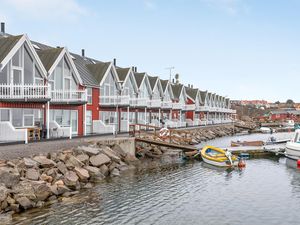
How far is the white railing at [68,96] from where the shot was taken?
92.8 ft

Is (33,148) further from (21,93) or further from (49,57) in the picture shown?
(49,57)

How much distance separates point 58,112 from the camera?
30.4 metres

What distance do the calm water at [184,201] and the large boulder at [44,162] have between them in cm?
328

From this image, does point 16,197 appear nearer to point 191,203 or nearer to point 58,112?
point 191,203

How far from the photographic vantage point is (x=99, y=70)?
39.0 meters

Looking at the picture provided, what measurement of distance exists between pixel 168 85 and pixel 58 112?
30.8m

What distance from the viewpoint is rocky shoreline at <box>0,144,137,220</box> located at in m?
16.5

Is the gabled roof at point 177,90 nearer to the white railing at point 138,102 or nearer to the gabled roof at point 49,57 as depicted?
the white railing at point 138,102

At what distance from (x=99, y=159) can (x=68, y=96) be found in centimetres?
845

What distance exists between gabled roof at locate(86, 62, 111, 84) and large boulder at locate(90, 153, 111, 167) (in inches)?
564

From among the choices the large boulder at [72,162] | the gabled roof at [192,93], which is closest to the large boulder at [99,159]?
the large boulder at [72,162]

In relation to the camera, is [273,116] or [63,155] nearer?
[63,155]

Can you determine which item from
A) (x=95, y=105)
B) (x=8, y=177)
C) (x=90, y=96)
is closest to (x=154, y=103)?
(x=95, y=105)

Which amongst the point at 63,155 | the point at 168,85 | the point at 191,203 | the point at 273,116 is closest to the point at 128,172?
the point at 63,155
